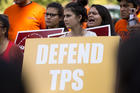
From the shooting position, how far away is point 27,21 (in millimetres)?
5281

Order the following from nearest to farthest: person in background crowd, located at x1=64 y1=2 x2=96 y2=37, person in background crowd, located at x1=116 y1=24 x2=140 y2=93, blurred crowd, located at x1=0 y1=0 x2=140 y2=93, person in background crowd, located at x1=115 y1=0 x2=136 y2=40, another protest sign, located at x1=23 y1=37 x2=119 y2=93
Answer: person in background crowd, located at x1=116 y1=24 x2=140 y2=93
another protest sign, located at x1=23 y1=37 x2=119 y2=93
blurred crowd, located at x1=0 y1=0 x2=140 y2=93
person in background crowd, located at x1=64 y1=2 x2=96 y2=37
person in background crowd, located at x1=115 y1=0 x2=136 y2=40

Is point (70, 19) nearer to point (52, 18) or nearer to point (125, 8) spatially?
point (52, 18)

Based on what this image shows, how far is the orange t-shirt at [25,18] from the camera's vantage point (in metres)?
5.21

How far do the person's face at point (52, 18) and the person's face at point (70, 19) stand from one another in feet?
1.68

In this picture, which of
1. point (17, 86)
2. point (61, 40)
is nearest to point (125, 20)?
point (61, 40)

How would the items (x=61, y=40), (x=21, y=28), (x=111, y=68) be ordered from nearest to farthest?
(x=111, y=68), (x=61, y=40), (x=21, y=28)

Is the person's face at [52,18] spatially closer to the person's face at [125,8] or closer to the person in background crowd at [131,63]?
the person's face at [125,8]

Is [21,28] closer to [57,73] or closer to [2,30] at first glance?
[2,30]

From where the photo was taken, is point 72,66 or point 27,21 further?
point 27,21

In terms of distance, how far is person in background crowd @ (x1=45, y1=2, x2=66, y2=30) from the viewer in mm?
5000

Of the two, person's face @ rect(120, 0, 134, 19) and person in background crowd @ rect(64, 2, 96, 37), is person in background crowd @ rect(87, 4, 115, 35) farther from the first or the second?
person's face @ rect(120, 0, 134, 19)

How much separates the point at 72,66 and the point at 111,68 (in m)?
0.32

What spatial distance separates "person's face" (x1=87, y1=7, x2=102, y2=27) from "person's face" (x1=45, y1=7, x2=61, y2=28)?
1.72ft

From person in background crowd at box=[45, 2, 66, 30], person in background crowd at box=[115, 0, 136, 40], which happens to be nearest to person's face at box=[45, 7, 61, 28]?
person in background crowd at box=[45, 2, 66, 30]
